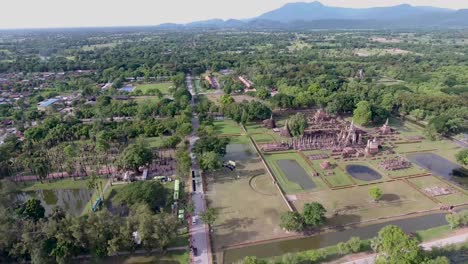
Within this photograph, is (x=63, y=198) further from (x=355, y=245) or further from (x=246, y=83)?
(x=246, y=83)

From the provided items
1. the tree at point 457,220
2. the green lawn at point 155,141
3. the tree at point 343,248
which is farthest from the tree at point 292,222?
the green lawn at point 155,141

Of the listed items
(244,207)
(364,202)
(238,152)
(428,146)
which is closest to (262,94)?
(238,152)

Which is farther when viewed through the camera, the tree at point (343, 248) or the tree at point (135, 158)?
the tree at point (135, 158)

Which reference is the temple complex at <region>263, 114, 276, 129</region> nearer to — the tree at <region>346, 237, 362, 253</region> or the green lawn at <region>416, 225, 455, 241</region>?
the green lawn at <region>416, 225, 455, 241</region>

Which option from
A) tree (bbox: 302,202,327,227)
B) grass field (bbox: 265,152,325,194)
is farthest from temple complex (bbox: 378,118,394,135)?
tree (bbox: 302,202,327,227)

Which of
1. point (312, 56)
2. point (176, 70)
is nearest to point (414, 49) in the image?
point (312, 56)

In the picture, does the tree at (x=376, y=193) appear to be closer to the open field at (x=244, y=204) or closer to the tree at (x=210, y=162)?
the open field at (x=244, y=204)
